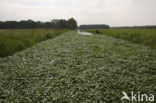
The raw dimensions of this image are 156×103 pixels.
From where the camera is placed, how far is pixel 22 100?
16.1 feet

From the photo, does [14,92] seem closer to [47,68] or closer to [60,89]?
[60,89]

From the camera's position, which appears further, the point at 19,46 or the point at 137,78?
the point at 19,46

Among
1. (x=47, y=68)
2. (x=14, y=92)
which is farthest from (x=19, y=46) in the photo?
(x=14, y=92)

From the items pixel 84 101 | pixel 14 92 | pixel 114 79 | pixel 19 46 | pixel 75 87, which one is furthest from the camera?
pixel 19 46

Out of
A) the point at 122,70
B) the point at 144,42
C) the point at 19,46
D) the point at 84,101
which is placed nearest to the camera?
the point at 84,101

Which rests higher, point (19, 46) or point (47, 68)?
point (19, 46)

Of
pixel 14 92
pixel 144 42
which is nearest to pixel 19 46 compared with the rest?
pixel 14 92

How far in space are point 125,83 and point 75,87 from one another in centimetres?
234

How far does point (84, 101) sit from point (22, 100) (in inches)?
88.4

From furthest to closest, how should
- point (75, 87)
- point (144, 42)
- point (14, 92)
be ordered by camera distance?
point (144, 42), point (75, 87), point (14, 92)

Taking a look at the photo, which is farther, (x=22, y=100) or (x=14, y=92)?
(x=14, y=92)

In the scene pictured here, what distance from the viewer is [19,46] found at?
595 inches

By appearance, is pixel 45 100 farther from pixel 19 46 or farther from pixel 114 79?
pixel 19 46

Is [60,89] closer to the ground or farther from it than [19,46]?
closer to the ground
